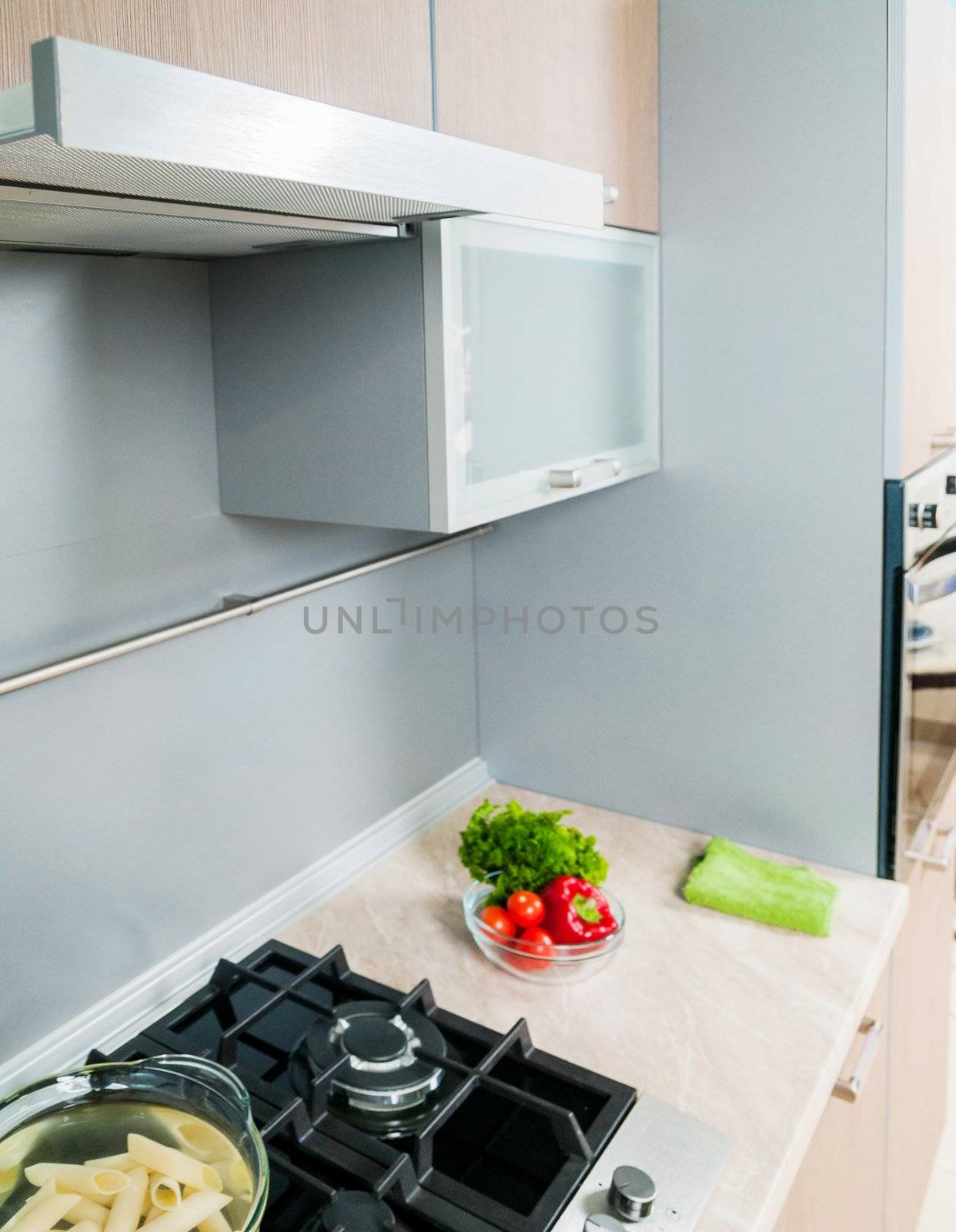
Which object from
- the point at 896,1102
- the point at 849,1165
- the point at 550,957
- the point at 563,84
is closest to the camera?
the point at 563,84

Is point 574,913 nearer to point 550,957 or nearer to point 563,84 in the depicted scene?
point 550,957

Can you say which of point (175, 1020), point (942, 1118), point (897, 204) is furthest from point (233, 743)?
point (942, 1118)

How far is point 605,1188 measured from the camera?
1.05 meters

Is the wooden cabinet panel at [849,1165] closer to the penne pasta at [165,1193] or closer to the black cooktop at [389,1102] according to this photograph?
the black cooktop at [389,1102]

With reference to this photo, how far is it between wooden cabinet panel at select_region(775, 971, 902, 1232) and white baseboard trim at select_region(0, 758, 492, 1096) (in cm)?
70

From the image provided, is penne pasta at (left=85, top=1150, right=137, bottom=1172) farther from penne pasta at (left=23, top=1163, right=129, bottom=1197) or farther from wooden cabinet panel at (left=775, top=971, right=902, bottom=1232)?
wooden cabinet panel at (left=775, top=971, right=902, bottom=1232)

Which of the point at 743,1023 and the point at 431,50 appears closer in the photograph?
the point at 431,50

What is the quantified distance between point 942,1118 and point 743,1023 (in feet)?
3.97

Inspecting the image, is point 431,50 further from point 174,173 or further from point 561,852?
point 561,852

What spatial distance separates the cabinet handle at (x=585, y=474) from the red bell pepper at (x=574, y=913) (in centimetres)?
50

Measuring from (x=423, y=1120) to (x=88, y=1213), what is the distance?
1.12 feet

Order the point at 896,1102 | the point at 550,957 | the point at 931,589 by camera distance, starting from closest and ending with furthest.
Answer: the point at 550,957 → the point at 931,589 → the point at 896,1102

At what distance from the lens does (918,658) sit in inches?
60.6

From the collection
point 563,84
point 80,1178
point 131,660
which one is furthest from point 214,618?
point 563,84
